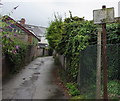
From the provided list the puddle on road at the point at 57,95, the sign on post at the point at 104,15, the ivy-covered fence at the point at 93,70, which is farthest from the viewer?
the puddle on road at the point at 57,95

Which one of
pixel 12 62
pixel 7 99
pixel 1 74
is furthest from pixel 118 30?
pixel 12 62

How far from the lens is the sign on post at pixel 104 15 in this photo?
304cm

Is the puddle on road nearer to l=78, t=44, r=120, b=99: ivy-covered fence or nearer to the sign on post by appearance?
l=78, t=44, r=120, b=99: ivy-covered fence

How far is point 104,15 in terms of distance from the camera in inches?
123

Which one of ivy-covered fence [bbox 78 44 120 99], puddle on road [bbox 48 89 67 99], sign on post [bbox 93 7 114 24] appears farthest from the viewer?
puddle on road [bbox 48 89 67 99]

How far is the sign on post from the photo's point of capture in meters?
3.04

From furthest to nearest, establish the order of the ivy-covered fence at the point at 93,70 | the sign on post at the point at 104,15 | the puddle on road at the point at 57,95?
the puddle on road at the point at 57,95
the ivy-covered fence at the point at 93,70
the sign on post at the point at 104,15

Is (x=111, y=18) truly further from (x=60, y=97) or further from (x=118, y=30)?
(x=60, y=97)

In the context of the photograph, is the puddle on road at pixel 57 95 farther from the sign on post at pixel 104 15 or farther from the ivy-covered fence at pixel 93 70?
the sign on post at pixel 104 15

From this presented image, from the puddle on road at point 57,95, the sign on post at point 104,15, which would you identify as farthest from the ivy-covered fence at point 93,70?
the sign on post at point 104,15

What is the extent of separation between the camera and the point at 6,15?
6680 millimetres

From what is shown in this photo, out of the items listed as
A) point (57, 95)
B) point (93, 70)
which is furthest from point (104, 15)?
point (57, 95)

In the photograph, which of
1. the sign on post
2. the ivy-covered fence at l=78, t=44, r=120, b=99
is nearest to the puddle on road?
the ivy-covered fence at l=78, t=44, r=120, b=99

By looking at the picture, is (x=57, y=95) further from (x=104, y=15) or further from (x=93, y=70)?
(x=104, y=15)
